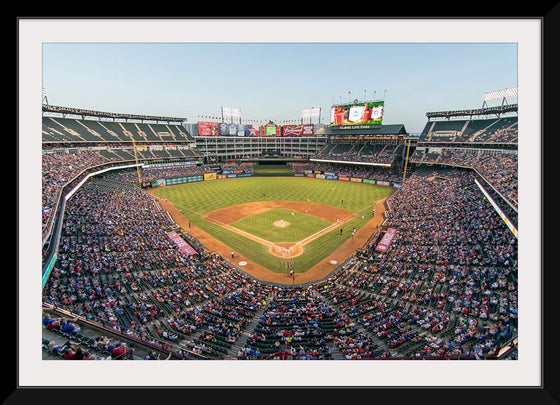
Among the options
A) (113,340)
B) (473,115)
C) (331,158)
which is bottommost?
(113,340)

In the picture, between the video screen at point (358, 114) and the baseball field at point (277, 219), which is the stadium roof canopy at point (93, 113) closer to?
the baseball field at point (277, 219)

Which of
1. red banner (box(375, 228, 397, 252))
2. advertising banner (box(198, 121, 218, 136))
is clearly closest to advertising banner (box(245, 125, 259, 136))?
advertising banner (box(198, 121, 218, 136))

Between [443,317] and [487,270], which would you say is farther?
[487,270]

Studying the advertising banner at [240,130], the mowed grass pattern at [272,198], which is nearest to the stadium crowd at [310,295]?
the mowed grass pattern at [272,198]

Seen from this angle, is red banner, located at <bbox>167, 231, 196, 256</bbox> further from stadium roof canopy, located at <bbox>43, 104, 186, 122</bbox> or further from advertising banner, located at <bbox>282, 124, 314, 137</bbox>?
advertising banner, located at <bbox>282, 124, 314, 137</bbox>
